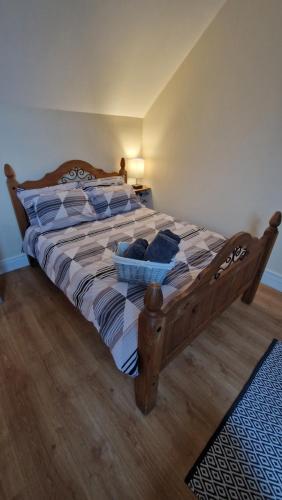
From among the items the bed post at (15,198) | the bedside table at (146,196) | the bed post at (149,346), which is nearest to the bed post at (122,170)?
the bedside table at (146,196)

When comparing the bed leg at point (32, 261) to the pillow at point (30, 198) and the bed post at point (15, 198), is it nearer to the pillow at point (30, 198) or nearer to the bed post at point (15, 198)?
the bed post at point (15, 198)

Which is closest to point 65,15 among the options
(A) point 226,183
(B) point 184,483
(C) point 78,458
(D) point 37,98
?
(D) point 37,98

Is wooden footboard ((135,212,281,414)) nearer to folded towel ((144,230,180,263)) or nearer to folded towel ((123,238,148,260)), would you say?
folded towel ((144,230,180,263))

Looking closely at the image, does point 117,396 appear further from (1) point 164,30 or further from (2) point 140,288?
(1) point 164,30

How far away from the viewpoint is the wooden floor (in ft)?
3.37

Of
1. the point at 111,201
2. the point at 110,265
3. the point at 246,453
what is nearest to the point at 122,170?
the point at 111,201

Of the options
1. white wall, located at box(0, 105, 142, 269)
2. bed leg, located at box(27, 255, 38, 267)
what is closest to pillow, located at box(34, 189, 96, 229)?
white wall, located at box(0, 105, 142, 269)

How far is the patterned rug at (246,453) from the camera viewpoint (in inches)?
39.9

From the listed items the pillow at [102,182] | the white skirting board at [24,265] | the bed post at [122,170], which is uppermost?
the bed post at [122,170]

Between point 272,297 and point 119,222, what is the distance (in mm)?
1666

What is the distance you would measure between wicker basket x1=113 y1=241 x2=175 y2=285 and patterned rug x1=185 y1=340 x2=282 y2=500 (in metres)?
0.88

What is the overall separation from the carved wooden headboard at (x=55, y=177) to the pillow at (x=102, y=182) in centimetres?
15

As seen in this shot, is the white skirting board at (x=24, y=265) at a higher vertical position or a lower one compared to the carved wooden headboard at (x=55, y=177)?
lower

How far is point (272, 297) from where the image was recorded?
7.09 feet
